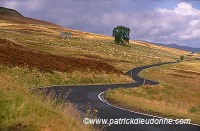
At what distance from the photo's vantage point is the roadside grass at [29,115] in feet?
29.0

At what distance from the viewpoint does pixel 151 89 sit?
4022 cm

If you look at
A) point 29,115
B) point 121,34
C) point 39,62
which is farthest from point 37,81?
point 121,34

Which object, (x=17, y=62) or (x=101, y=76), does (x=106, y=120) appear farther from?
(x=101, y=76)

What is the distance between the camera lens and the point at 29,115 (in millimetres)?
9477

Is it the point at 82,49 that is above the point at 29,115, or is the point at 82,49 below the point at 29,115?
below

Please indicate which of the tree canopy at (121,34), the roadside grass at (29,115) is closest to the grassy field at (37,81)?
the roadside grass at (29,115)

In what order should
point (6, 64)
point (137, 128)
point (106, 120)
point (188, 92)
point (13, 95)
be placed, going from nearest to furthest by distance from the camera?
point (13, 95), point (137, 128), point (106, 120), point (6, 64), point (188, 92)

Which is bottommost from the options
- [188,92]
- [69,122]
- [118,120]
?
[188,92]

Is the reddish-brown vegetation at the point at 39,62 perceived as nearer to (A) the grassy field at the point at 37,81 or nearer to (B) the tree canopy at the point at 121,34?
(A) the grassy field at the point at 37,81

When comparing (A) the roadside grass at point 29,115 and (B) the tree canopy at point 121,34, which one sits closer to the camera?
(A) the roadside grass at point 29,115

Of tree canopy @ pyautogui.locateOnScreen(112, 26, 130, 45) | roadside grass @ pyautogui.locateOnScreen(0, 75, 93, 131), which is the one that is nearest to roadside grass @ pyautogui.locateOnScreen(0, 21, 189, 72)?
tree canopy @ pyautogui.locateOnScreen(112, 26, 130, 45)

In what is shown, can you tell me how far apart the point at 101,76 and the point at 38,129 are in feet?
124

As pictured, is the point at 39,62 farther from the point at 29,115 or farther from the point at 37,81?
the point at 29,115

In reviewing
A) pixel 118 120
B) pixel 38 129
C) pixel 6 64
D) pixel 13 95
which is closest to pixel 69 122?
pixel 38 129
